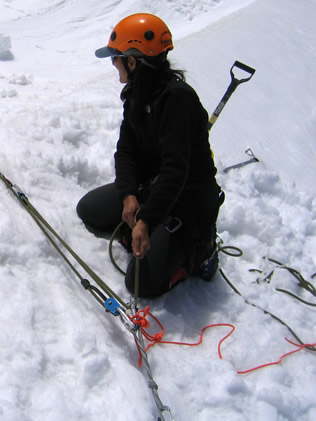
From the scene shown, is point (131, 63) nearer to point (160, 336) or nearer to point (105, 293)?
point (105, 293)

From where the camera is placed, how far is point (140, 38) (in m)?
1.69

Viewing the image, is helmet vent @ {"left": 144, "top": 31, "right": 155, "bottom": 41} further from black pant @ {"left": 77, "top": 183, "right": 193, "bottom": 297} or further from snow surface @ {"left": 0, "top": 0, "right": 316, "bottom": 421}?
snow surface @ {"left": 0, "top": 0, "right": 316, "bottom": 421}

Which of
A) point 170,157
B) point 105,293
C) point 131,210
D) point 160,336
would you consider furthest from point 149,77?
point 160,336

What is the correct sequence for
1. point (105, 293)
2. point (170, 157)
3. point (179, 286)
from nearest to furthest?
point (170, 157), point (105, 293), point (179, 286)

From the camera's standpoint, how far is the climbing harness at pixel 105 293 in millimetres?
1332

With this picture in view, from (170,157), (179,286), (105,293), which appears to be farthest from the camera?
(179,286)

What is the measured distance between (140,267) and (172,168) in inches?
19.7

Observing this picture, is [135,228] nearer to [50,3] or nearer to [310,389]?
[310,389]

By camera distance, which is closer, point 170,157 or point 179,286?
point 170,157

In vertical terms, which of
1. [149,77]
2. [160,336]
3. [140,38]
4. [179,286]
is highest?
[140,38]

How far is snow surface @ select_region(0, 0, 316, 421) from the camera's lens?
1.35 metres

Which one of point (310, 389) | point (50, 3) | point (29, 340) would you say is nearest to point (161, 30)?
point (29, 340)

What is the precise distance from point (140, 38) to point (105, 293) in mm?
1070

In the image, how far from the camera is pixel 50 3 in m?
7.81
